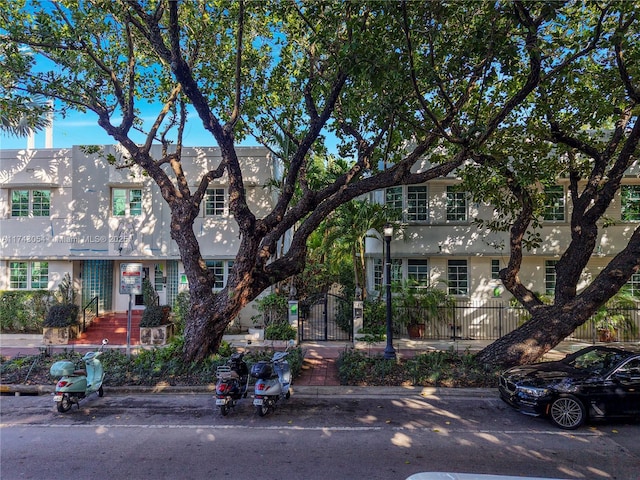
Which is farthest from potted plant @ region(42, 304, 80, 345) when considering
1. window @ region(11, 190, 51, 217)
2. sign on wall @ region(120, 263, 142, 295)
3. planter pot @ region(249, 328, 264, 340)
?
planter pot @ region(249, 328, 264, 340)

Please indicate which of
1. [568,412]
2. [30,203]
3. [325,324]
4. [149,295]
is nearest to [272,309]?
[325,324]

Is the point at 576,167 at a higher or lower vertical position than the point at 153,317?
higher

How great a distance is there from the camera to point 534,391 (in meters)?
6.96

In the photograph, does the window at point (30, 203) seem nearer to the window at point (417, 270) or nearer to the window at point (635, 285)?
the window at point (417, 270)

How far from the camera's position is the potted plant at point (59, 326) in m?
13.7

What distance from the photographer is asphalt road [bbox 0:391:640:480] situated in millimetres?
5328

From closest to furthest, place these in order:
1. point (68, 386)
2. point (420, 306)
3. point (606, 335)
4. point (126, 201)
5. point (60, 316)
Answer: point (68, 386), point (606, 335), point (60, 316), point (420, 306), point (126, 201)

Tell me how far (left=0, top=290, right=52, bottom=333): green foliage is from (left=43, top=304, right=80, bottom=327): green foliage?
122 centimetres

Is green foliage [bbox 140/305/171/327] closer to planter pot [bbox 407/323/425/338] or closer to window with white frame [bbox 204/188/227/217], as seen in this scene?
window with white frame [bbox 204/188/227/217]

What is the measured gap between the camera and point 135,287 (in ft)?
33.7

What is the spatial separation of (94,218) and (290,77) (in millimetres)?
9859

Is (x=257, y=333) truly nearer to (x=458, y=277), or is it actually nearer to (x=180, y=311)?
(x=180, y=311)

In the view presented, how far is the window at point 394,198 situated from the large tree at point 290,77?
4034mm

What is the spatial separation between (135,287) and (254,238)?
3532 mm
